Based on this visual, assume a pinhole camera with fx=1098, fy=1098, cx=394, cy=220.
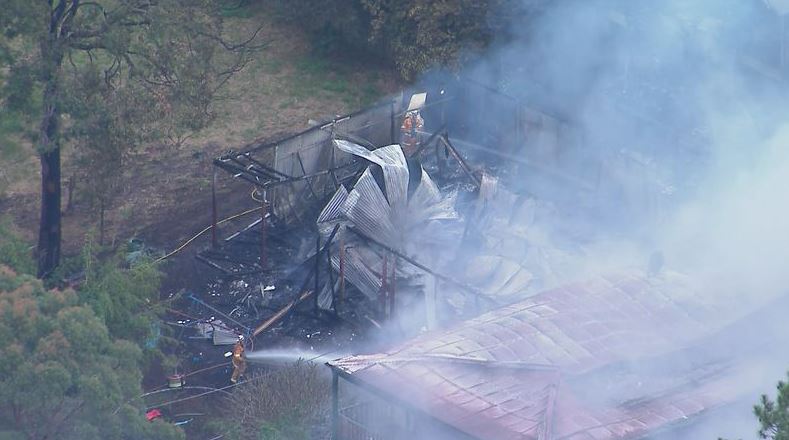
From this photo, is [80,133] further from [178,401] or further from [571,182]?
[571,182]

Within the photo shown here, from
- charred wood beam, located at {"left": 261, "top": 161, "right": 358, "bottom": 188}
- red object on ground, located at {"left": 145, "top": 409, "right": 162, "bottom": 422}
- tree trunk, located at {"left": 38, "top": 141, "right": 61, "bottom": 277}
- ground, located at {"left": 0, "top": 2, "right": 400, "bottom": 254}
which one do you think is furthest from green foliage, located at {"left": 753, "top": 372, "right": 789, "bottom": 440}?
ground, located at {"left": 0, "top": 2, "right": 400, "bottom": 254}

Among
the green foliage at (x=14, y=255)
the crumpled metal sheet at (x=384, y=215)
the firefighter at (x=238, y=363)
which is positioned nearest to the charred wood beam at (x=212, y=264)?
the crumpled metal sheet at (x=384, y=215)

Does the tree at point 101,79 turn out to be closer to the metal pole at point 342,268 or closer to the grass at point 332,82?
the metal pole at point 342,268

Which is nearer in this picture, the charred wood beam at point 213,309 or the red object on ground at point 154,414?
the red object on ground at point 154,414

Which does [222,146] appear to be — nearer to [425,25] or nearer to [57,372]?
[425,25]

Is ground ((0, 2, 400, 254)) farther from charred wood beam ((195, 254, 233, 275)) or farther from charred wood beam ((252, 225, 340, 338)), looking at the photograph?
charred wood beam ((252, 225, 340, 338))

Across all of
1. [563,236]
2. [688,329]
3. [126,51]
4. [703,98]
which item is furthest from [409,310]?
[703,98]
